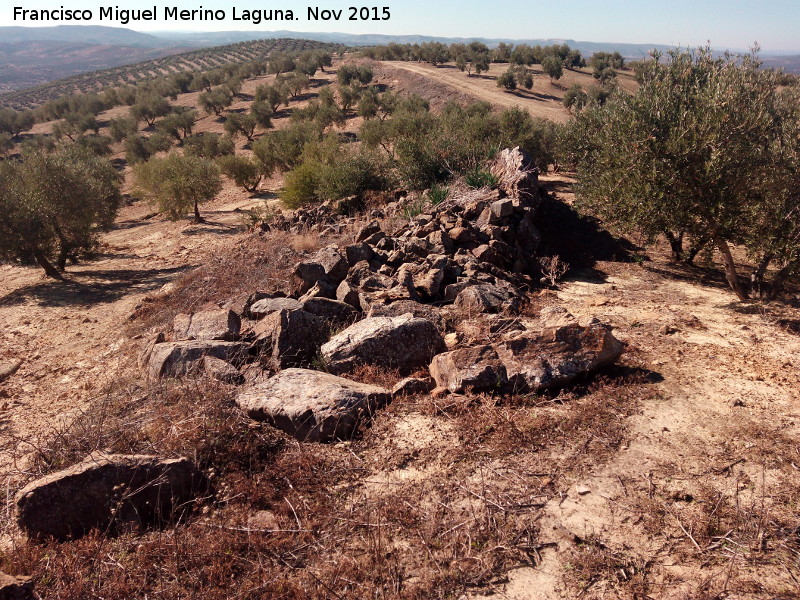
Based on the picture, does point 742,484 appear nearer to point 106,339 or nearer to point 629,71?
point 106,339

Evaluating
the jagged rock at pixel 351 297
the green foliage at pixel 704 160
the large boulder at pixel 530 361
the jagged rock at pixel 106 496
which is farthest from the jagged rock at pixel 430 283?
the jagged rock at pixel 106 496

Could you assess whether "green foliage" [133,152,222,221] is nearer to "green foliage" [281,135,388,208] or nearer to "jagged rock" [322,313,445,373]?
"green foliage" [281,135,388,208]

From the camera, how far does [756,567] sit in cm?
391

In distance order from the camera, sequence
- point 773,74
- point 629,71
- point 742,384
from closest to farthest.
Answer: point 742,384 → point 773,74 → point 629,71

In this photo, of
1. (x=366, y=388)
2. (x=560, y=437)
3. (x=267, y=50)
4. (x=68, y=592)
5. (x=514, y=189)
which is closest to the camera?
(x=68, y=592)

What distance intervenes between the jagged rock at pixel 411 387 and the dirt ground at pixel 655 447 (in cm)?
39

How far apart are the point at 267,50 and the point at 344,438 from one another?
11960 cm

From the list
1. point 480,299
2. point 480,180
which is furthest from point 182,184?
point 480,299

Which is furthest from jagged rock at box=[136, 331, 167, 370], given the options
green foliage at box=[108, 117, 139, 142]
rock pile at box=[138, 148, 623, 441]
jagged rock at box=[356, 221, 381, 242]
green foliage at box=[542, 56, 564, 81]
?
green foliage at box=[542, 56, 564, 81]

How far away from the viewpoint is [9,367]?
10109mm

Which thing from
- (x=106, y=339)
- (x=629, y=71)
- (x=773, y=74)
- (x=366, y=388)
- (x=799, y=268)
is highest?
(x=629, y=71)

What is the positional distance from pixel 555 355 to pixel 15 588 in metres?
5.86

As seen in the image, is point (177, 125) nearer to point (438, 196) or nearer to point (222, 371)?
point (438, 196)

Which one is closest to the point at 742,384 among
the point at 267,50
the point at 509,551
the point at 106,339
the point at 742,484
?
the point at 742,484
